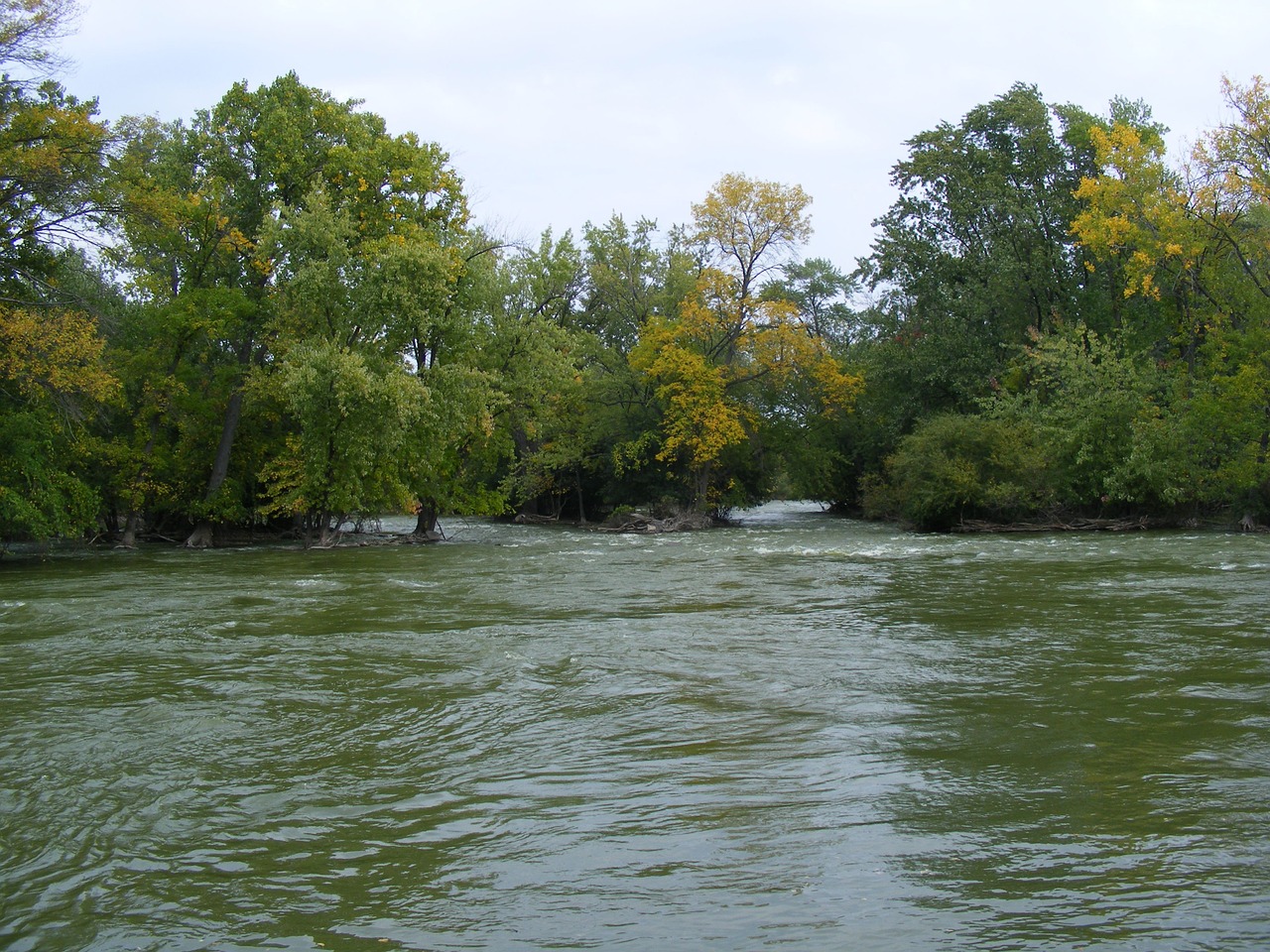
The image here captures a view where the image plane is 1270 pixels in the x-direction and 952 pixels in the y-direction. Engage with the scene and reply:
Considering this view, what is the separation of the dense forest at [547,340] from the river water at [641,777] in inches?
507

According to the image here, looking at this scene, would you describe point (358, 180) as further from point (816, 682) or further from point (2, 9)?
point (816, 682)

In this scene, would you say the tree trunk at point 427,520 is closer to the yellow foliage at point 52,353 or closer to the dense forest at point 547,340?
the dense forest at point 547,340

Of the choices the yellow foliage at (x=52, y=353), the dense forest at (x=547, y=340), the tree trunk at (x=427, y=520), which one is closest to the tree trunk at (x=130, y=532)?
the dense forest at (x=547, y=340)

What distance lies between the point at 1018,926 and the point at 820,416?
133 feet

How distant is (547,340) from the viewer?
33438mm

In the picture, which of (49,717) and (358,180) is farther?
(358,180)

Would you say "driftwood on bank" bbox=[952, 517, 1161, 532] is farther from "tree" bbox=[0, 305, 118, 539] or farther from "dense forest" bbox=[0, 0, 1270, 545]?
"tree" bbox=[0, 305, 118, 539]

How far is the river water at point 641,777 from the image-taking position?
4668 millimetres

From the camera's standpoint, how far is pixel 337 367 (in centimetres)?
2659

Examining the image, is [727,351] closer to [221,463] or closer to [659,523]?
[659,523]

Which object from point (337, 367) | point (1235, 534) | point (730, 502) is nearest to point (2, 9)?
point (337, 367)

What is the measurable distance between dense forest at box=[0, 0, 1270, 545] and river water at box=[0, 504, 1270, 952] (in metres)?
12.9

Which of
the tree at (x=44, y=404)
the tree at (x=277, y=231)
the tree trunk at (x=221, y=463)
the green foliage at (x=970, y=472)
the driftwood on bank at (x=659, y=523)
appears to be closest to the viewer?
the tree at (x=44, y=404)

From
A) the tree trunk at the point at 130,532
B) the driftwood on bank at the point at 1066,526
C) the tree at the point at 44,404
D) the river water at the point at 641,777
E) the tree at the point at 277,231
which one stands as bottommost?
the river water at the point at 641,777
